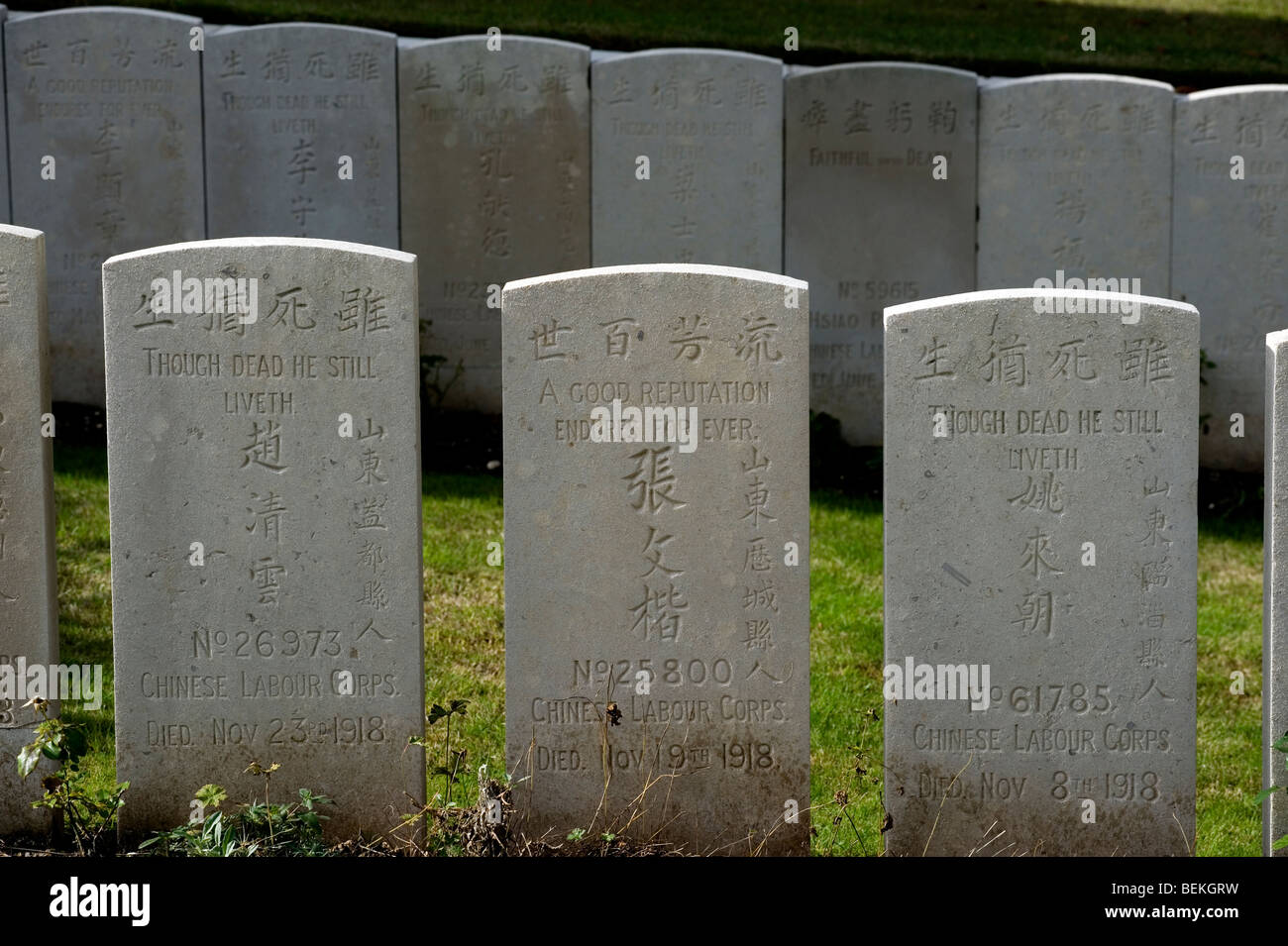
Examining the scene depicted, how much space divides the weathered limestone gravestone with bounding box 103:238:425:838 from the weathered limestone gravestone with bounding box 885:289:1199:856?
4.60ft

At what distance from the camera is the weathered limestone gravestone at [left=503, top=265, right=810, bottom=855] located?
14.3 ft

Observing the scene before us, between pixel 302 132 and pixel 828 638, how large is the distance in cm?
440

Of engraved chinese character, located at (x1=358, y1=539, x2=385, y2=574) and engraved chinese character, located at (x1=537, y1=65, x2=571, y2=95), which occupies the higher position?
engraved chinese character, located at (x1=537, y1=65, x2=571, y2=95)

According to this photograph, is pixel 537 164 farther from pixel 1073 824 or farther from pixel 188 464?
pixel 1073 824

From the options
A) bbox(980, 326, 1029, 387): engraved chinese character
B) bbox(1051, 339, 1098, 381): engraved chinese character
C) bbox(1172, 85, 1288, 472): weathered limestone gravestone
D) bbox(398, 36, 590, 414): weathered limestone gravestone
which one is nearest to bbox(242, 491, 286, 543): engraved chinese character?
bbox(980, 326, 1029, 387): engraved chinese character

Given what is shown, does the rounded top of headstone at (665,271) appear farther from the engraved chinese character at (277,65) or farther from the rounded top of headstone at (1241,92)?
the rounded top of headstone at (1241,92)

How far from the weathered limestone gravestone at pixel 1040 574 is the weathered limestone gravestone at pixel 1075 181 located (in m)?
4.57

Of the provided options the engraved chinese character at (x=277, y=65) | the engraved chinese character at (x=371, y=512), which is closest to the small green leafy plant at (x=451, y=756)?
the engraved chinese character at (x=371, y=512)

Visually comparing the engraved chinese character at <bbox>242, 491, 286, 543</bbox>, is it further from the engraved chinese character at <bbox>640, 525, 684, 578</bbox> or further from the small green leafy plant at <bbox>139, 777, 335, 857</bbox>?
the engraved chinese character at <bbox>640, 525, 684, 578</bbox>

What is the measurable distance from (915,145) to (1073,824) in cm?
518

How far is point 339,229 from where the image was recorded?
8844 millimetres

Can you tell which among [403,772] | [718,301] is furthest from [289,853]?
[718,301]

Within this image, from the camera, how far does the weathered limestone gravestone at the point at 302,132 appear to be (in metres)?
8.63
